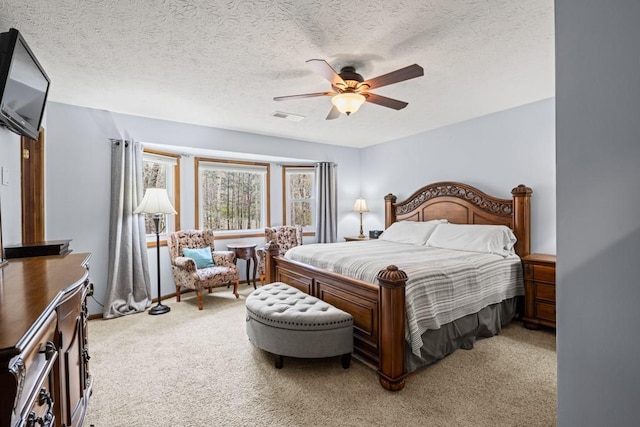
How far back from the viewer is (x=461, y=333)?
2.79 metres

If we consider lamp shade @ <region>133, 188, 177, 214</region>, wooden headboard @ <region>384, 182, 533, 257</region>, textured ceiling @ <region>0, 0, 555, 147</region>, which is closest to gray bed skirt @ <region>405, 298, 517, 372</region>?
wooden headboard @ <region>384, 182, 533, 257</region>

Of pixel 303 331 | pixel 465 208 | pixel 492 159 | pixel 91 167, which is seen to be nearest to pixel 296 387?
pixel 303 331

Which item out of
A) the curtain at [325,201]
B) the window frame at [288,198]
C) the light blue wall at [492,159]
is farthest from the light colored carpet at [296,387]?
the window frame at [288,198]

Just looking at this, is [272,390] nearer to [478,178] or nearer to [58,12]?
[58,12]

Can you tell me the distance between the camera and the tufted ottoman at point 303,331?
2418 mm

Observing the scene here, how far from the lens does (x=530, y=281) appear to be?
11.1 feet

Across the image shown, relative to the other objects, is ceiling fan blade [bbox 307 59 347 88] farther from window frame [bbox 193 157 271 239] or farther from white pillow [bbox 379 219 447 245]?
window frame [bbox 193 157 271 239]

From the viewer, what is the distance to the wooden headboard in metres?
3.70

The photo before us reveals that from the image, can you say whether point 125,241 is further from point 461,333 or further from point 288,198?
point 461,333

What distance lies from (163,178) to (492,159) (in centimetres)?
477

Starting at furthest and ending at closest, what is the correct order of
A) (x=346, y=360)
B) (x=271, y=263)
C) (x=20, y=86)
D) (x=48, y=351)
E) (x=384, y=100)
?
(x=271, y=263)
(x=384, y=100)
(x=346, y=360)
(x=20, y=86)
(x=48, y=351)

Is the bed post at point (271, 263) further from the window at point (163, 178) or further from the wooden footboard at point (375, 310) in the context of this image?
the window at point (163, 178)

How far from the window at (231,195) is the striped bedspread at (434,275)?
2190 mm

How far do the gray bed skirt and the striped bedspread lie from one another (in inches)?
4.3
